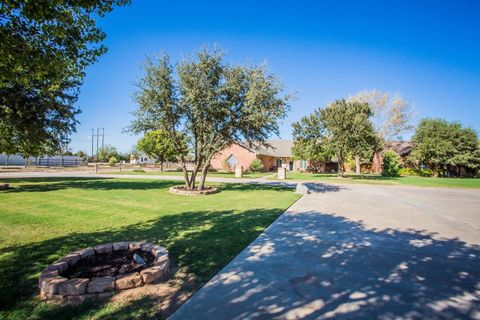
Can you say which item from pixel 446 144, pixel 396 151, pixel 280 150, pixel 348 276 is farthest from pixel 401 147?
pixel 348 276

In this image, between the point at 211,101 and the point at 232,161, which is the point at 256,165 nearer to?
the point at 232,161

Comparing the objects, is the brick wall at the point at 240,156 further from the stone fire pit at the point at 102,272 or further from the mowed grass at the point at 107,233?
the stone fire pit at the point at 102,272

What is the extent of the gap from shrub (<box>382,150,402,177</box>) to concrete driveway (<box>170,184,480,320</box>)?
42.8m

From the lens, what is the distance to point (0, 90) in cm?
1373

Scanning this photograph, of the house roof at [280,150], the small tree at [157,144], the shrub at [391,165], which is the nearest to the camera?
the small tree at [157,144]

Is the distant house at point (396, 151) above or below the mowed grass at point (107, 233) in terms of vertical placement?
above

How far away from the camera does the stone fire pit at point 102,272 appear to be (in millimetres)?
3543

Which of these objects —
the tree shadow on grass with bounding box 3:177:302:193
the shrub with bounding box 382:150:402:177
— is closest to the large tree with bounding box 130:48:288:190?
the tree shadow on grass with bounding box 3:177:302:193

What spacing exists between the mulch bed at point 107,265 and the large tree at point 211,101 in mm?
10383

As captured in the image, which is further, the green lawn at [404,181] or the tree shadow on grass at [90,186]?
the green lawn at [404,181]

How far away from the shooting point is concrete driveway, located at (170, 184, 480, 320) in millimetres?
3369

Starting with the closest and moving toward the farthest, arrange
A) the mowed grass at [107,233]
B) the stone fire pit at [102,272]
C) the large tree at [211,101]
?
the mowed grass at [107,233], the stone fire pit at [102,272], the large tree at [211,101]

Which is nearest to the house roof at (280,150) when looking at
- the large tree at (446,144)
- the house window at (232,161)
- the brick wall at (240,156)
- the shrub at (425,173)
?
the brick wall at (240,156)

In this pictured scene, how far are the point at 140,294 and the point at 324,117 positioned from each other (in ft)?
105
